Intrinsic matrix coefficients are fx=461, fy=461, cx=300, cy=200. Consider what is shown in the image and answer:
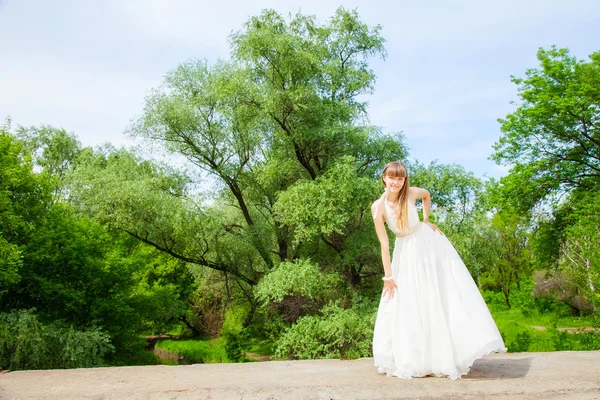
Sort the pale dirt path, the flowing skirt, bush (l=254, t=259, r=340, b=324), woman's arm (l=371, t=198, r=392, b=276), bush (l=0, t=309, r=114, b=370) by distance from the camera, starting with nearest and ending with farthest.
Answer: the pale dirt path < the flowing skirt < woman's arm (l=371, t=198, r=392, b=276) < bush (l=0, t=309, r=114, b=370) < bush (l=254, t=259, r=340, b=324)

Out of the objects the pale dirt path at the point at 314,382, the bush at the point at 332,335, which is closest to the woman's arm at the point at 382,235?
the pale dirt path at the point at 314,382

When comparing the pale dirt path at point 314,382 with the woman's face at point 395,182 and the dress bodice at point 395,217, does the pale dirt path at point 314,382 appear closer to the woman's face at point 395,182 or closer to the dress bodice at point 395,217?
the dress bodice at point 395,217

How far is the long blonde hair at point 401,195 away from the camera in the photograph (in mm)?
5051

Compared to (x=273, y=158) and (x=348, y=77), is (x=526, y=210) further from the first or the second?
(x=273, y=158)

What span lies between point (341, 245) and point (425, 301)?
459 inches

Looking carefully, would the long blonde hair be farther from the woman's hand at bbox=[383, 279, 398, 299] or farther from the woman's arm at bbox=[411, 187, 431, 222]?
the woman's hand at bbox=[383, 279, 398, 299]

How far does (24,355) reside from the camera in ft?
43.3

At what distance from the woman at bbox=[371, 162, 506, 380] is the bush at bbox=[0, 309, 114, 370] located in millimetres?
12191

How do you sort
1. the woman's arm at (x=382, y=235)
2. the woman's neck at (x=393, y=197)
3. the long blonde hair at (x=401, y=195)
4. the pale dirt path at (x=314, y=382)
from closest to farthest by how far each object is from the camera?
1. the pale dirt path at (x=314, y=382)
2. the woman's arm at (x=382, y=235)
3. the long blonde hair at (x=401, y=195)
4. the woman's neck at (x=393, y=197)

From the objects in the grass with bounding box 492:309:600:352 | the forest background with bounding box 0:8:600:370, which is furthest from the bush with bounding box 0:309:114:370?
the grass with bounding box 492:309:600:352

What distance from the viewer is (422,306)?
4.88 metres

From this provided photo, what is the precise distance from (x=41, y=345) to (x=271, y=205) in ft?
31.8

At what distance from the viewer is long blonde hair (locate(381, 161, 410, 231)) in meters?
5.05

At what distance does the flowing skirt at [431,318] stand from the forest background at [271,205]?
8.49 metres
